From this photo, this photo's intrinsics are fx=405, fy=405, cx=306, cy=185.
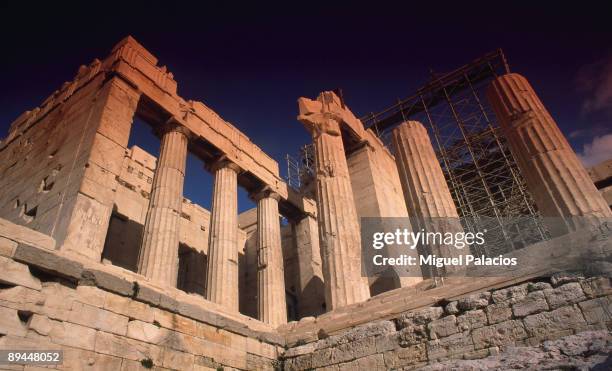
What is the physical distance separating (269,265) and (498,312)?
8.76 m

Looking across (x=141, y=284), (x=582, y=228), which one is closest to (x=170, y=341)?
(x=141, y=284)

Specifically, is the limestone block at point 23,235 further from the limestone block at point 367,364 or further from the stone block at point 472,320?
the stone block at point 472,320

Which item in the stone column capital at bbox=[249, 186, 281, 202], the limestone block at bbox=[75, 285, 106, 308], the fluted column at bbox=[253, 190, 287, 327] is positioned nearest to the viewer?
the limestone block at bbox=[75, 285, 106, 308]

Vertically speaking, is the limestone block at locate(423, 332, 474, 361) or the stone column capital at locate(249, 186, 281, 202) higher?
the stone column capital at locate(249, 186, 281, 202)

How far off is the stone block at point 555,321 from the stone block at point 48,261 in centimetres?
729

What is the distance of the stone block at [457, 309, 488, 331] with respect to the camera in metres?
6.91

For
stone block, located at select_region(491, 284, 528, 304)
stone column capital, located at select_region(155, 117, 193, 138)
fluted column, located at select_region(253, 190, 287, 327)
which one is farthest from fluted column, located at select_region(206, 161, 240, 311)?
stone block, located at select_region(491, 284, 528, 304)

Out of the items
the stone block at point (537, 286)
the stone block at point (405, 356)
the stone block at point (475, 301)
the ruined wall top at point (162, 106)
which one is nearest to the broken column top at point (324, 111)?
the ruined wall top at point (162, 106)

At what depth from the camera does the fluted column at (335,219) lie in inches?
447

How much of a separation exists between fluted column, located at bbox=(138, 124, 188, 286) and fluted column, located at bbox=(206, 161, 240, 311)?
1.76 meters

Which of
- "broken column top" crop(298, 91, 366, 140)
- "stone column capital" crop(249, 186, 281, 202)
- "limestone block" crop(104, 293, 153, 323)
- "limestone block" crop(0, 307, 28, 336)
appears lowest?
"limestone block" crop(0, 307, 28, 336)

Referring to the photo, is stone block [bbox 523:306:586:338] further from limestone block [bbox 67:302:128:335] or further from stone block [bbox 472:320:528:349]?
limestone block [bbox 67:302:128:335]

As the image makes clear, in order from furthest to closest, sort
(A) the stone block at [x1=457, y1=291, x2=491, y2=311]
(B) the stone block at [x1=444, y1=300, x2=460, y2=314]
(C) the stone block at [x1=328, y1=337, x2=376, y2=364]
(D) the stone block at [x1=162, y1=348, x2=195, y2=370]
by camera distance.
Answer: (C) the stone block at [x1=328, y1=337, x2=376, y2=364]
(B) the stone block at [x1=444, y1=300, x2=460, y2=314]
(D) the stone block at [x1=162, y1=348, x2=195, y2=370]
(A) the stone block at [x1=457, y1=291, x2=491, y2=311]

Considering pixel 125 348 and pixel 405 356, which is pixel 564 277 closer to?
pixel 405 356
